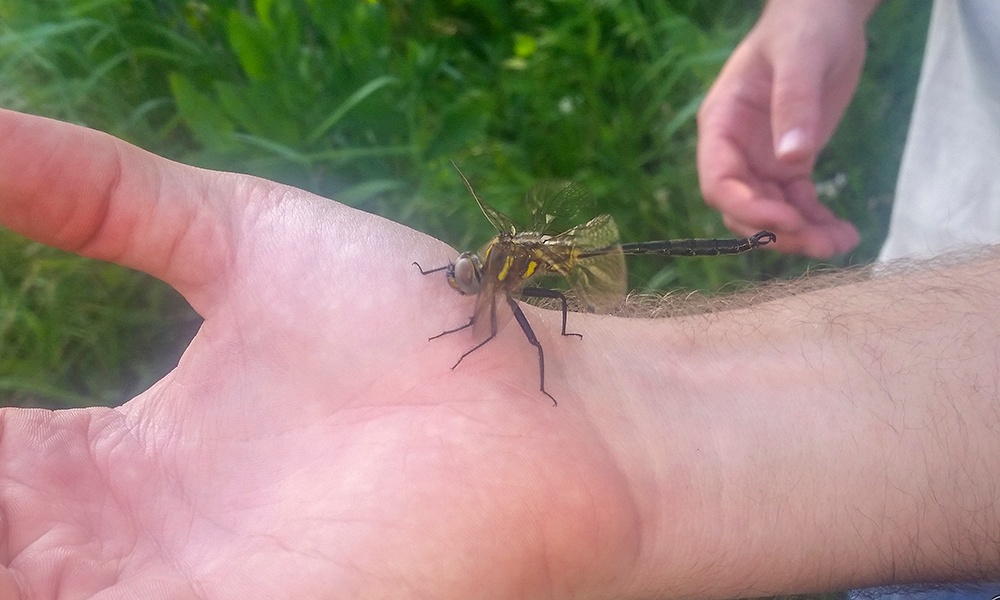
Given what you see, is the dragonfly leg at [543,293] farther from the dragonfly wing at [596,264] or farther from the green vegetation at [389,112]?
the green vegetation at [389,112]

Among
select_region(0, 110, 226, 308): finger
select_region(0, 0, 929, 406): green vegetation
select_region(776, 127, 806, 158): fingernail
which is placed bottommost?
select_region(0, 0, 929, 406): green vegetation

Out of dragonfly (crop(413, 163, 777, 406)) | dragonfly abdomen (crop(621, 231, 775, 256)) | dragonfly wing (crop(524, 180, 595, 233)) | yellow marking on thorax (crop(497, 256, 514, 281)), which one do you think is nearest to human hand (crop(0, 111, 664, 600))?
dragonfly (crop(413, 163, 777, 406))

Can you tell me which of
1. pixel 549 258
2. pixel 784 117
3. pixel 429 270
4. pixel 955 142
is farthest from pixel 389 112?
pixel 955 142

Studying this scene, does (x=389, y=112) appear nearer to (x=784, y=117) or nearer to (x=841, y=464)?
(x=784, y=117)

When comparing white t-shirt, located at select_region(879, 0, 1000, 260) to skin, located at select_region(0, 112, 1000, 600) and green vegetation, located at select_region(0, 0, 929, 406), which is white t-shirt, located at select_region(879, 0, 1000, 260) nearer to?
skin, located at select_region(0, 112, 1000, 600)

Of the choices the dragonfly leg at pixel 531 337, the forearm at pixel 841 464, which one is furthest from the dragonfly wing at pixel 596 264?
the forearm at pixel 841 464

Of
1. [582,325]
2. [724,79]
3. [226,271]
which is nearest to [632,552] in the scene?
[582,325]

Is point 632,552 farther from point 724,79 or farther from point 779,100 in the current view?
point 724,79
